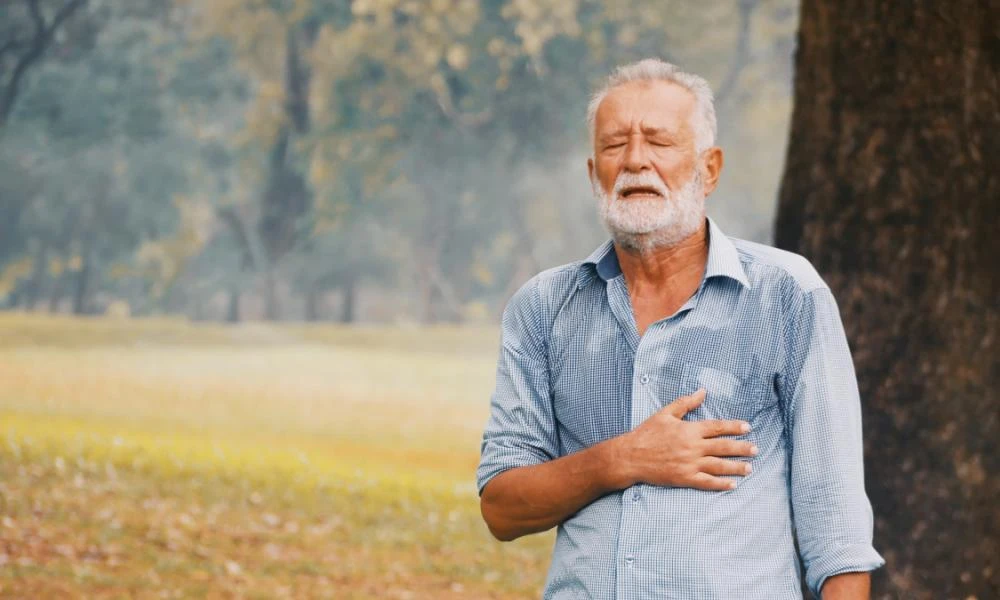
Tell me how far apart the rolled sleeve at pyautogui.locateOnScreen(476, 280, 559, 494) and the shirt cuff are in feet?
1.77

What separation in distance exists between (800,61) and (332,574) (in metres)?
3.94

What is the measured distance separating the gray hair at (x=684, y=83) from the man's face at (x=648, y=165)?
1 cm

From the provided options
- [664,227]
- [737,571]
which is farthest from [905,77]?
[737,571]

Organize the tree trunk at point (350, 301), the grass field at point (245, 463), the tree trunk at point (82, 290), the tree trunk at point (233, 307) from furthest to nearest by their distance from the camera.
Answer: the tree trunk at point (350, 301), the tree trunk at point (233, 307), the tree trunk at point (82, 290), the grass field at point (245, 463)

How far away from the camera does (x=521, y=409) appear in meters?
2.48

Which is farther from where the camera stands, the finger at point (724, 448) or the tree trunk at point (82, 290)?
the tree trunk at point (82, 290)

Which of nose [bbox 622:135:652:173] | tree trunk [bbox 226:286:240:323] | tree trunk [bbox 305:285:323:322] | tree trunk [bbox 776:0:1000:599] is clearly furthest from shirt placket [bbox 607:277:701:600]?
tree trunk [bbox 305:285:323:322]

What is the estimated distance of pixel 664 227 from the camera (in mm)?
2436

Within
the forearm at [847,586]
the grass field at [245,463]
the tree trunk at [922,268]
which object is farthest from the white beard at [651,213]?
the grass field at [245,463]

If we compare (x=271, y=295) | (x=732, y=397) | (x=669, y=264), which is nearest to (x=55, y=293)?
(x=271, y=295)

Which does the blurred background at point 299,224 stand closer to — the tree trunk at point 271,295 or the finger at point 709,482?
the tree trunk at point 271,295

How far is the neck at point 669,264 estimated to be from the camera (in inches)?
98.9

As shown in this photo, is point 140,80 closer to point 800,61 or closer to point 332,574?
point 332,574

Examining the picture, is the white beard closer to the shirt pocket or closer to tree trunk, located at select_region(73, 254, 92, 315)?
the shirt pocket
